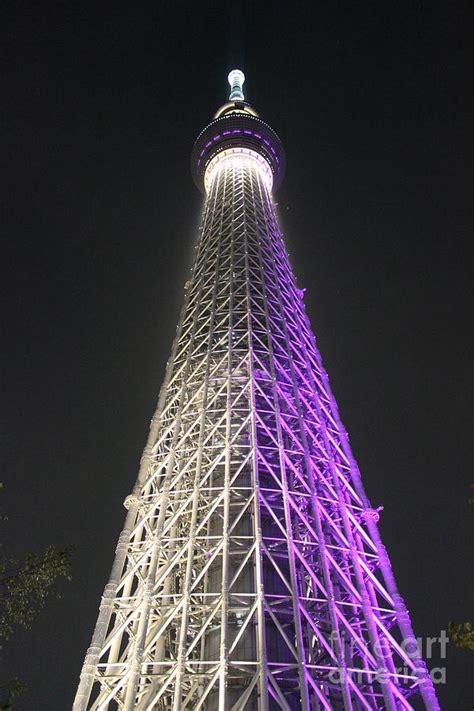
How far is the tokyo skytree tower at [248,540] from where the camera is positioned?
17.3 metres

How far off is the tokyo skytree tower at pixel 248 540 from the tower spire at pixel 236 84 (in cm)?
2898

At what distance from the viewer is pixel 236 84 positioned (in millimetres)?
63031

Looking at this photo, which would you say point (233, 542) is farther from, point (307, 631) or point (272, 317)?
point (272, 317)

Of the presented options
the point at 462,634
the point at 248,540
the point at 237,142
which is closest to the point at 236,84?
Result: the point at 237,142

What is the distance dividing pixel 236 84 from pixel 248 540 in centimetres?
5412

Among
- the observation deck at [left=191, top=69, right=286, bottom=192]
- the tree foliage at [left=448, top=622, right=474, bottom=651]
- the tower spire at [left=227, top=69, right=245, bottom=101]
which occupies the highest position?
the tower spire at [left=227, top=69, right=245, bottom=101]

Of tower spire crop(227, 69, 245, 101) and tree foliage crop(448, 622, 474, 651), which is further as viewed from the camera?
tower spire crop(227, 69, 245, 101)

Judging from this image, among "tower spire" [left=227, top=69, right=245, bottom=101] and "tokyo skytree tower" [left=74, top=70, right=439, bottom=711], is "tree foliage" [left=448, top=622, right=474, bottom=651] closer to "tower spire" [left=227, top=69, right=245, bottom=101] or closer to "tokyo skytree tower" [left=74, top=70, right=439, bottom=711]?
"tokyo skytree tower" [left=74, top=70, right=439, bottom=711]

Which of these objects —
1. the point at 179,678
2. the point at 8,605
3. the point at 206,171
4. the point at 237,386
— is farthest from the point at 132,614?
the point at 206,171

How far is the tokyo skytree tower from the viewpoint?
17312mm

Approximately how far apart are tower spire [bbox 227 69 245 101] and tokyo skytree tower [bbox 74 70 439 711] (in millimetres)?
28980

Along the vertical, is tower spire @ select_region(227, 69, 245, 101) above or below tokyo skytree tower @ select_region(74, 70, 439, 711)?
above

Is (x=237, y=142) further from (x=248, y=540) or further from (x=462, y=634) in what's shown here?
(x=462, y=634)

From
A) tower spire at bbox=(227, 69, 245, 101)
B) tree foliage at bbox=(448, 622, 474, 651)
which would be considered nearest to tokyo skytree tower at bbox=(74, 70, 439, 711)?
tree foliage at bbox=(448, 622, 474, 651)
